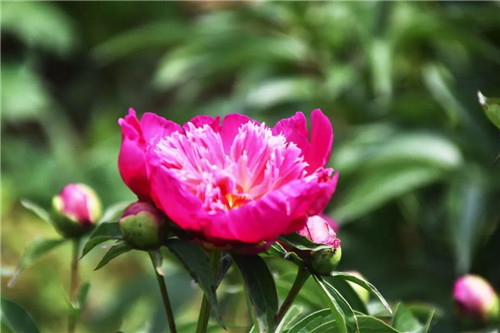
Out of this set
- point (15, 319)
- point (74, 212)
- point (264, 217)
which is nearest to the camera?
point (264, 217)

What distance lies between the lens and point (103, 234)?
0.45 metres

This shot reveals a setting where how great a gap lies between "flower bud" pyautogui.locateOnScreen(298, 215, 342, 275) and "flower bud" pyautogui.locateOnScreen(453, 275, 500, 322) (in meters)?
0.26

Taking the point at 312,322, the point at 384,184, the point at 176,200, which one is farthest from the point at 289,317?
the point at 384,184

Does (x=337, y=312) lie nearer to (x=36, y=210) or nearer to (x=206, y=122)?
(x=206, y=122)

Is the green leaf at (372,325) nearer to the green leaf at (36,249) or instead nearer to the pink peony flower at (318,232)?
the pink peony flower at (318,232)

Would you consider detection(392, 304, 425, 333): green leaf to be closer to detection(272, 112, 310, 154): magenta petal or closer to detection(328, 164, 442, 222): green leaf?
detection(272, 112, 310, 154): magenta petal

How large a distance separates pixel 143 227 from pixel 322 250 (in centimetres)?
10

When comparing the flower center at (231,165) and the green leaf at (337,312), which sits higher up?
the flower center at (231,165)

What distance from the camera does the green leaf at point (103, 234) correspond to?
0.44 m

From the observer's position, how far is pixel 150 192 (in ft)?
1.48

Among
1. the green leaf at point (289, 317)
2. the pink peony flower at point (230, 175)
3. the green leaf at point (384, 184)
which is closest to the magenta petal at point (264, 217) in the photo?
the pink peony flower at point (230, 175)

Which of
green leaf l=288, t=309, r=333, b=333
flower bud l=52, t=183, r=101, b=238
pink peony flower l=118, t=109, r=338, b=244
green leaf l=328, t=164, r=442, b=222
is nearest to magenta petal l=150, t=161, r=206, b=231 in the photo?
pink peony flower l=118, t=109, r=338, b=244

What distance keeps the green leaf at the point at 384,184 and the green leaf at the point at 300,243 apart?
0.77 meters

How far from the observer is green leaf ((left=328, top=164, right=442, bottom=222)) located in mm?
1214
